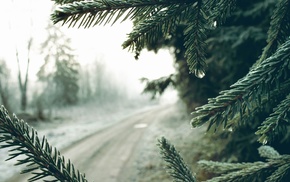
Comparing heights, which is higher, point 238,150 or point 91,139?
point 238,150

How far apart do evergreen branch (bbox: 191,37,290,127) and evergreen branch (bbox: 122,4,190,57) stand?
0.37m

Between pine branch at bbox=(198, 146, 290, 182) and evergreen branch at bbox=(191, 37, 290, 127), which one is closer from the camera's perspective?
evergreen branch at bbox=(191, 37, 290, 127)

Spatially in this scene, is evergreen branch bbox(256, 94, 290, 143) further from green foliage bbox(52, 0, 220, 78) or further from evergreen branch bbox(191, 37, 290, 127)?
green foliage bbox(52, 0, 220, 78)

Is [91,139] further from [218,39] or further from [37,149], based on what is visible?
A: [37,149]

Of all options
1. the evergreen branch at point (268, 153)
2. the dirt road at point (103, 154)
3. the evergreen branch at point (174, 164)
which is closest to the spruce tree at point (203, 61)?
the evergreen branch at point (174, 164)

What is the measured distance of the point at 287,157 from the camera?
1173 millimetres

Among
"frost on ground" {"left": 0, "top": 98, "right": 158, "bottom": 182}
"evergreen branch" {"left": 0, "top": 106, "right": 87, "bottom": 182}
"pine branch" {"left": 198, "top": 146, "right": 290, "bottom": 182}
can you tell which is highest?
"evergreen branch" {"left": 0, "top": 106, "right": 87, "bottom": 182}

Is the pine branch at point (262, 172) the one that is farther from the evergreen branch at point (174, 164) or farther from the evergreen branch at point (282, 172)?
the evergreen branch at point (174, 164)

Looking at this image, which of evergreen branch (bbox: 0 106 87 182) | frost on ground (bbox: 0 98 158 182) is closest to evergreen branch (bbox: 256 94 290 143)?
evergreen branch (bbox: 0 106 87 182)

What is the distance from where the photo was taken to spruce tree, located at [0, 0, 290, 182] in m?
0.72

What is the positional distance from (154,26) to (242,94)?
1.42ft

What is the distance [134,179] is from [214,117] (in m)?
9.52

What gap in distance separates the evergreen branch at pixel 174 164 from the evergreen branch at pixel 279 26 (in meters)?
0.65

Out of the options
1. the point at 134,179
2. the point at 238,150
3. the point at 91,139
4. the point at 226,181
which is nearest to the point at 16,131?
the point at 226,181
